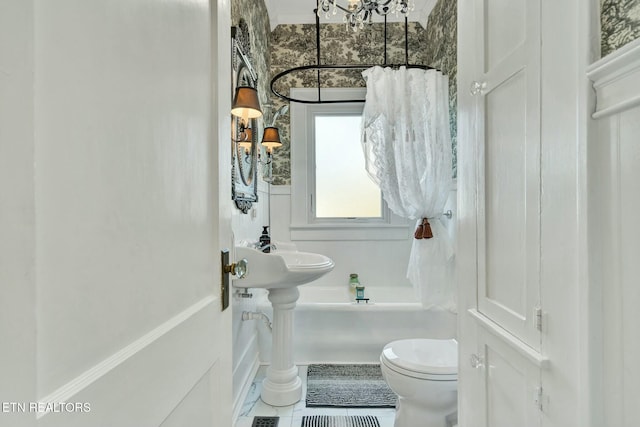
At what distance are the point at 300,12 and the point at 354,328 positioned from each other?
9.57ft

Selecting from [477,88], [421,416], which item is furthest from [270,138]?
[421,416]

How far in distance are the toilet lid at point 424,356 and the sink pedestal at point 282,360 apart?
691mm

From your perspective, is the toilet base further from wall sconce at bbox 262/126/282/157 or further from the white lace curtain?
wall sconce at bbox 262/126/282/157

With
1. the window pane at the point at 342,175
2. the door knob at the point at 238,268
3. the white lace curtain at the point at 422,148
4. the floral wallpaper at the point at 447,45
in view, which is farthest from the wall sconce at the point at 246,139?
the floral wallpaper at the point at 447,45

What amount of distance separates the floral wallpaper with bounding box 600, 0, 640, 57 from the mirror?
5.57 feet

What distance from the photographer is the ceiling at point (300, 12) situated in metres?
3.11

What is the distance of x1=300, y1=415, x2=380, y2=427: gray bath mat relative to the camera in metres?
1.95

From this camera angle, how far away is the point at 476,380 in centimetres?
113

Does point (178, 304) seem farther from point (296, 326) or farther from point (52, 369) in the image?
point (296, 326)

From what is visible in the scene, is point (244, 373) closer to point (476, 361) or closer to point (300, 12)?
point (476, 361)

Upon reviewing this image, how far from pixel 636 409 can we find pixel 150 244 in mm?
867

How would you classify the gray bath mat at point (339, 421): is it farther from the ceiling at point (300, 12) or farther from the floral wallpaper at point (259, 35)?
the ceiling at point (300, 12)

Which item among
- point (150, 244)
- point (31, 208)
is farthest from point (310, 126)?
point (31, 208)

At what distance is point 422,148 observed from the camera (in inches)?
105
